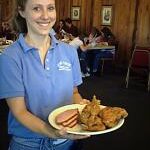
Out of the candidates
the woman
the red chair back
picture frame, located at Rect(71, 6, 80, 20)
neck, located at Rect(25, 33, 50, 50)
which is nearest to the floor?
the red chair back

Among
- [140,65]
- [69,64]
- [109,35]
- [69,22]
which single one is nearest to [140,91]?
[140,65]

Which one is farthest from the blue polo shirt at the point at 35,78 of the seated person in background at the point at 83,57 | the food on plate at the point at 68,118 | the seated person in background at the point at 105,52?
the seated person in background at the point at 105,52

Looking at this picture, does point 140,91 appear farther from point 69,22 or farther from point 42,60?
point 42,60

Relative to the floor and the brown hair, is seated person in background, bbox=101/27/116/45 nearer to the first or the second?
the floor

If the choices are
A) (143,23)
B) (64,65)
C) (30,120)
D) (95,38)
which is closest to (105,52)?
(95,38)

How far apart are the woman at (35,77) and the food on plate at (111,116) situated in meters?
0.17

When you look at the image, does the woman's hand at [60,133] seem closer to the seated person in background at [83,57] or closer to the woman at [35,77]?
the woman at [35,77]

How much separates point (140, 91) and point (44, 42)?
4.74 meters

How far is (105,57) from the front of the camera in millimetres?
7402

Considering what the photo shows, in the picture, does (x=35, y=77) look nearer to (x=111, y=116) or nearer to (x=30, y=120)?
(x=30, y=120)

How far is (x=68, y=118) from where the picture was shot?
1.24 metres

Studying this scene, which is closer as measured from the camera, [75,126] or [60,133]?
[60,133]

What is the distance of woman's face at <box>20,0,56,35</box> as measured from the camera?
1255 millimetres

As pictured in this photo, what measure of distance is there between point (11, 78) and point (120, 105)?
3.78m
